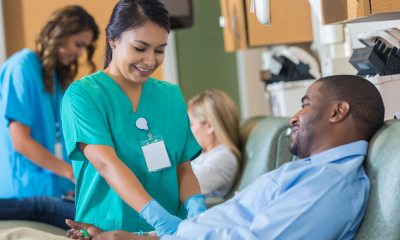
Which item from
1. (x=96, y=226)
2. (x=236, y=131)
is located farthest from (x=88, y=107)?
(x=236, y=131)

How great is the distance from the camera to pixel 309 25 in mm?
3967

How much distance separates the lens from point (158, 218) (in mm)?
1918

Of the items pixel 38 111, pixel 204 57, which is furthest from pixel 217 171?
pixel 204 57

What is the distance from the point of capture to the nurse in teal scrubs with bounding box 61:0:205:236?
195cm

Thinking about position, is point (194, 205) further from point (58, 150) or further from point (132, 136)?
point (58, 150)

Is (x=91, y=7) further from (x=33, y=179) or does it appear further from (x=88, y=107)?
(x=33, y=179)

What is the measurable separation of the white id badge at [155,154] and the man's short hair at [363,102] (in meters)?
0.47

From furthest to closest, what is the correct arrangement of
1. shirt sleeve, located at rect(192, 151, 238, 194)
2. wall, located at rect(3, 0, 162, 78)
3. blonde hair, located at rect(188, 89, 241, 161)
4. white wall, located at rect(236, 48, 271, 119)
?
white wall, located at rect(236, 48, 271, 119) < blonde hair, located at rect(188, 89, 241, 161) < shirt sleeve, located at rect(192, 151, 238, 194) < wall, located at rect(3, 0, 162, 78)

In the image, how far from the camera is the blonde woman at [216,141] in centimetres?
335

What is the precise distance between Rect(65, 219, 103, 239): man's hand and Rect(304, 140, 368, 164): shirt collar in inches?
23.3

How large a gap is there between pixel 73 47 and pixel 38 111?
1.04 ft

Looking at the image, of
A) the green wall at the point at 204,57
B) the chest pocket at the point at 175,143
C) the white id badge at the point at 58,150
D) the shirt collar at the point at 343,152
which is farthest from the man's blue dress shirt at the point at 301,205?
the green wall at the point at 204,57

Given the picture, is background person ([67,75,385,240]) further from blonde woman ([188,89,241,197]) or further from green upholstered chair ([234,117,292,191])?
blonde woman ([188,89,241,197])

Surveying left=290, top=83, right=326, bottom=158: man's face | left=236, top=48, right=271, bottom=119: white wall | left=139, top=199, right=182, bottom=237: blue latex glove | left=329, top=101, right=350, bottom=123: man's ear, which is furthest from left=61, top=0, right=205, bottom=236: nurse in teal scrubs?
left=236, top=48, right=271, bottom=119: white wall
